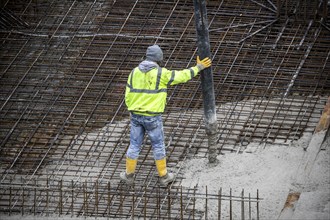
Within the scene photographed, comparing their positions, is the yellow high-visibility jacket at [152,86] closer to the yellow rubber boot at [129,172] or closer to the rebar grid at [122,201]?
the yellow rubber boot at [129,172]

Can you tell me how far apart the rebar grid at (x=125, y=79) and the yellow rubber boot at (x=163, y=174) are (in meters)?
0.14

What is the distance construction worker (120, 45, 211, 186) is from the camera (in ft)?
29.0

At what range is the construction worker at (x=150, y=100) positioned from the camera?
8844 millimetres

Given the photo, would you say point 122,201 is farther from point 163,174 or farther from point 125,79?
point 125,79

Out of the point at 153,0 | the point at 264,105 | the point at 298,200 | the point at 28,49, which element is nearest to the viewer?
the point at 298,200

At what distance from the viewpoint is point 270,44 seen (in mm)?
11672

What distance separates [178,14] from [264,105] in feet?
8.84

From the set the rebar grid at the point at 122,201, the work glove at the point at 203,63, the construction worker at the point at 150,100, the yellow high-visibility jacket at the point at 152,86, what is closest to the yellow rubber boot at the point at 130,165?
the construction worker at the point at 150,100

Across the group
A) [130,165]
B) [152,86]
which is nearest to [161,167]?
[130,165]

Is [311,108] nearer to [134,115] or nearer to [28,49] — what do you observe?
[134,115]

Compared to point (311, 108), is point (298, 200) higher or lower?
lower

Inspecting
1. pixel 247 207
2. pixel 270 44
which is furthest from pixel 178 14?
pixel 247 207

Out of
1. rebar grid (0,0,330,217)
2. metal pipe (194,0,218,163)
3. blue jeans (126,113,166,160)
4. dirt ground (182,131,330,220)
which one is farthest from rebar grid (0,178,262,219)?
metal pipe (194,0,218,163)

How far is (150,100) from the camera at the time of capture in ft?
29.1
